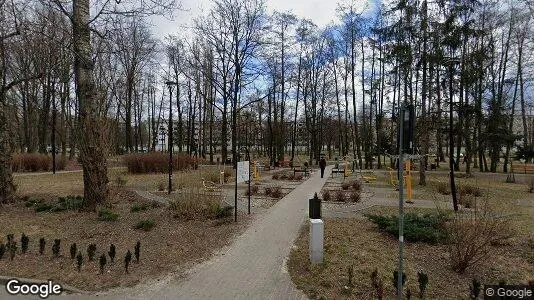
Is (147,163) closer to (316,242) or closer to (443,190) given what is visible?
(443,190)

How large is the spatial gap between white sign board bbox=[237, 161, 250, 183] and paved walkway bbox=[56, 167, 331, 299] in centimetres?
203

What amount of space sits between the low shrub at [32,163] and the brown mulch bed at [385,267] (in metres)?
25.8

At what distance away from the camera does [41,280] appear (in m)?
5.28

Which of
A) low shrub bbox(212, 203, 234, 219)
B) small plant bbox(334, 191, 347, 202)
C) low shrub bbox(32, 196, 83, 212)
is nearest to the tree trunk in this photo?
low shrub bbox(32, 196, 83, 212)

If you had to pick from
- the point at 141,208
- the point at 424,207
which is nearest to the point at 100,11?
the point at 141,208

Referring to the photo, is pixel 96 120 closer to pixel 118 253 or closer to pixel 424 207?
pixel 118 253

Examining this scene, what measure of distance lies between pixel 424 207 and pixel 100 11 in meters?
12.5

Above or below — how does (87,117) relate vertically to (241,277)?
above

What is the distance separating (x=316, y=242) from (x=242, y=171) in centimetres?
490

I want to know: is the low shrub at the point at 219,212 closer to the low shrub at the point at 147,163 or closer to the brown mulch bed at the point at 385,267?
the brown mulch bed at the point at 385,267

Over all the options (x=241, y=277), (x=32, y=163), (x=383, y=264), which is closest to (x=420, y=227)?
(x=383, y=264)

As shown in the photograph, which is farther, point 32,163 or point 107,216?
point 32,163

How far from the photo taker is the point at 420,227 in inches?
320

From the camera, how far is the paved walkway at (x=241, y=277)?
494cm
